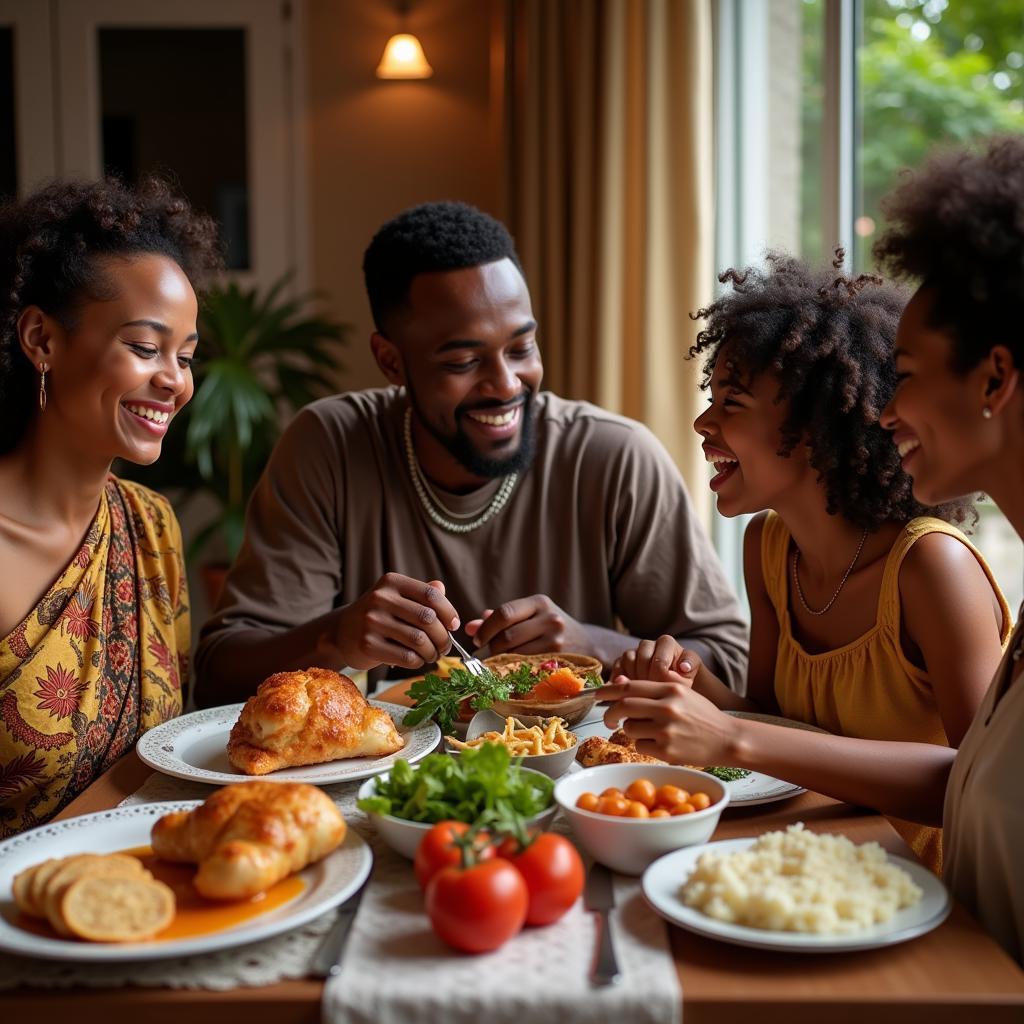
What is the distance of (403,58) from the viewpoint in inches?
206

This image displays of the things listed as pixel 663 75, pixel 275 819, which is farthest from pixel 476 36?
pixel 275 819

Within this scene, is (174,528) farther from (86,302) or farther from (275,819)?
(275,819)

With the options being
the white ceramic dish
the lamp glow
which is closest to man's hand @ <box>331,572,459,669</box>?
the white ceramic dish

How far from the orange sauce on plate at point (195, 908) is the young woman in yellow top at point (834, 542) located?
0.69 metres

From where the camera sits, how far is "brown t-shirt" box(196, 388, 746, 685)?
8.61 feet

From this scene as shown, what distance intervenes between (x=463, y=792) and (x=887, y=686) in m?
0.84

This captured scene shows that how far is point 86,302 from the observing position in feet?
6.62

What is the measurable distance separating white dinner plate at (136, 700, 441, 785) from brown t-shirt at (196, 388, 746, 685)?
698mm

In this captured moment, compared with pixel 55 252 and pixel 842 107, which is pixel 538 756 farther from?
pixel 842 107

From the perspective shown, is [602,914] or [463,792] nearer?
[602,914]

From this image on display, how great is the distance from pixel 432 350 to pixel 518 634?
0.77m

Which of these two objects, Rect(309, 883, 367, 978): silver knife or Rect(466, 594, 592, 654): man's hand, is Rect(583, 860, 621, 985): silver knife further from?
Rect(466, 594, 592, 654): man's hand

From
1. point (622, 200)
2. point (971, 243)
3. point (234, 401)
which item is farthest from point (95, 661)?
point (622, 200)

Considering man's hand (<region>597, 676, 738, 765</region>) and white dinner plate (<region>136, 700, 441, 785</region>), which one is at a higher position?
man's hand (<region>597, 676, 738, 765</region>)
